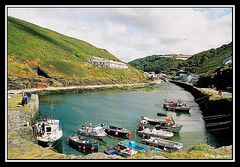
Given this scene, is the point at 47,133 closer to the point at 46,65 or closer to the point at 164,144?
the point at 164,144

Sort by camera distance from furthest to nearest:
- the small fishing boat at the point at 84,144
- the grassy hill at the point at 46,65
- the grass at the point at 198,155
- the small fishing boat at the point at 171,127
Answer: the grassy hill at the point at 46,65, the small fishing boat at the point at 171,127, the small fishing boat at the point at 84,144, the grass at the point at 198,155

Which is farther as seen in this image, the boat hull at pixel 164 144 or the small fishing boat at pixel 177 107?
the small fishing boat at pixel 177 107

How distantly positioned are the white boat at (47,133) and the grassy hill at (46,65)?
35.0 m

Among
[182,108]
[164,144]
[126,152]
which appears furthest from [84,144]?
[182,108]

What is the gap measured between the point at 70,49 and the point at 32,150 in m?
98.5

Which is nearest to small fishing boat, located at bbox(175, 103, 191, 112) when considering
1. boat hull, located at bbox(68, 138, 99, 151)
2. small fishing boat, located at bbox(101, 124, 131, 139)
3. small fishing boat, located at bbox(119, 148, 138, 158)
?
small fishing boat, located at bbox(101, 124, 131, 139)

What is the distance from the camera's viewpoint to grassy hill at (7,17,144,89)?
66.9m

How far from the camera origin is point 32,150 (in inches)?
530

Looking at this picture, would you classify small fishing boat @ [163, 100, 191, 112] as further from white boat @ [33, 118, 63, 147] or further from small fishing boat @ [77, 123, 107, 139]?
white boat @ [33, 118, 63, 147]

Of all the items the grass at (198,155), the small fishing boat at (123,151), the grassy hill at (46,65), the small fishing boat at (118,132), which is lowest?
the small fishing boat at (123,151)

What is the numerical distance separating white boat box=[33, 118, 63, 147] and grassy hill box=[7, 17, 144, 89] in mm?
34966

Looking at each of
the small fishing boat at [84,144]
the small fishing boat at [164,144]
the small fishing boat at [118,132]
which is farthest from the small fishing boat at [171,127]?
the small fishing boat at [84,144]

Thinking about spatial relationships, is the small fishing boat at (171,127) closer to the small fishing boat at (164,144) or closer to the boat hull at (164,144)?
the small fishing boat at (164,144)

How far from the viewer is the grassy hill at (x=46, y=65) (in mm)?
66938
